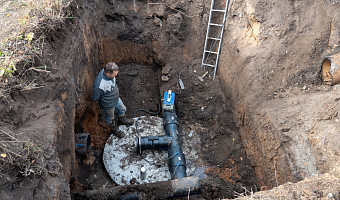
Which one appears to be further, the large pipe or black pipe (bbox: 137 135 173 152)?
black pipe (bbox: 137 135 173 152)

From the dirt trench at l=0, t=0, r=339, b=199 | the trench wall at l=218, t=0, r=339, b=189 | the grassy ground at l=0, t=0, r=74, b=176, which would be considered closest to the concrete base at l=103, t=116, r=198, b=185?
the dirt trench at l=0, t=0, r=339, b=199

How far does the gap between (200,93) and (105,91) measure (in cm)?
270

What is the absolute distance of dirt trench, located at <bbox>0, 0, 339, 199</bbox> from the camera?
338 centimetres

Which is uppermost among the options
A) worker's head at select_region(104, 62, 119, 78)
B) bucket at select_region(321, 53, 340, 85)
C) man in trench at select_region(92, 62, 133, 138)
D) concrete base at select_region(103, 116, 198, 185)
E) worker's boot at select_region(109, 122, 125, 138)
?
bucket at select_region(321, 53, 340, 85)

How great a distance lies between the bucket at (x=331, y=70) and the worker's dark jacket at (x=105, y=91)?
4.22 meters

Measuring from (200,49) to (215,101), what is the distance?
1734mm

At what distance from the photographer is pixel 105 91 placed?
15.8 feet

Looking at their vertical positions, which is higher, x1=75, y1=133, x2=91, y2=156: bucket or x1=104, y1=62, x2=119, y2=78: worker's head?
x1=104, y1=62, x2=119, y2=78: worker's head

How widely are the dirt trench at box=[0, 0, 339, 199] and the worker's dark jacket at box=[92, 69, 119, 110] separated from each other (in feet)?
0.96

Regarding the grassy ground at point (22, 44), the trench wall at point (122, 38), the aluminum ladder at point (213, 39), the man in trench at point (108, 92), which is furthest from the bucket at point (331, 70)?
the grassy ground at point (22, 44)

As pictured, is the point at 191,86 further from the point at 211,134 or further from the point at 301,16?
the point at 301,16

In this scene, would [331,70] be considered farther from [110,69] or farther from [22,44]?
[22,44]

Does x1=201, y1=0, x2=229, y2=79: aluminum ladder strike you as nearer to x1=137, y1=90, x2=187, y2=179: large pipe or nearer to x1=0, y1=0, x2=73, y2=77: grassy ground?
x1=137, y1=90, x2=187, y2=179: large pipe

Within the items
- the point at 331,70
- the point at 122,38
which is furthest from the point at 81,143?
the point at 331,70
